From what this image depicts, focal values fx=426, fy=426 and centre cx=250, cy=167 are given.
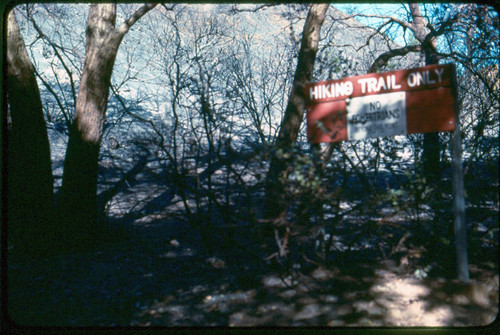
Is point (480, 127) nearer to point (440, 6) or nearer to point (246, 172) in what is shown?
point (246, 172)

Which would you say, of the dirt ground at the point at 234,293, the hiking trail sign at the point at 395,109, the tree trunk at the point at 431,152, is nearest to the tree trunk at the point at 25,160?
the dirt ground at the point at 234,293

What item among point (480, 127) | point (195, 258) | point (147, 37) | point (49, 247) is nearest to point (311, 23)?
point (480, 127)

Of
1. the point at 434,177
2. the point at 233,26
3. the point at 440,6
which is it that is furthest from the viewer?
the point at 233,26

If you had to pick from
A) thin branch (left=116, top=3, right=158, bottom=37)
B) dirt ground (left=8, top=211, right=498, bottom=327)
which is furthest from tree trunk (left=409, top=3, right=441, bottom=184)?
thin branch (left=116, top=3, right=158, bottom=37)

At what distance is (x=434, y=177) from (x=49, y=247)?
200 inches

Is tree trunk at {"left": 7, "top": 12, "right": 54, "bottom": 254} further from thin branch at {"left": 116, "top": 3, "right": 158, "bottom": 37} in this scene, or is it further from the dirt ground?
thin branch at {"left": 116, "top": 3, "right": 158, "bottom": 37}

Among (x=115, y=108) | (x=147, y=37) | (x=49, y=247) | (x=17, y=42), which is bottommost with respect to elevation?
(x=49, y=247)

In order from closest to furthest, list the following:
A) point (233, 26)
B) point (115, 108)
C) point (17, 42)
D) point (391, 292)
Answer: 1. point (391, 292)
2. point (17, 42)
3. point (233, 26)
4. point (115, 108)

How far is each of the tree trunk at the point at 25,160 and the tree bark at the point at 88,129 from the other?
0.88 ft

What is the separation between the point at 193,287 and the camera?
4.84 meters

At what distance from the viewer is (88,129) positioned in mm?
6094

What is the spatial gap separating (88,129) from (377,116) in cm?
405

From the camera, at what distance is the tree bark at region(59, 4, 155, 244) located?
603 centimetres

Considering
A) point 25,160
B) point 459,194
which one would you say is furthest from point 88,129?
point 459,194
